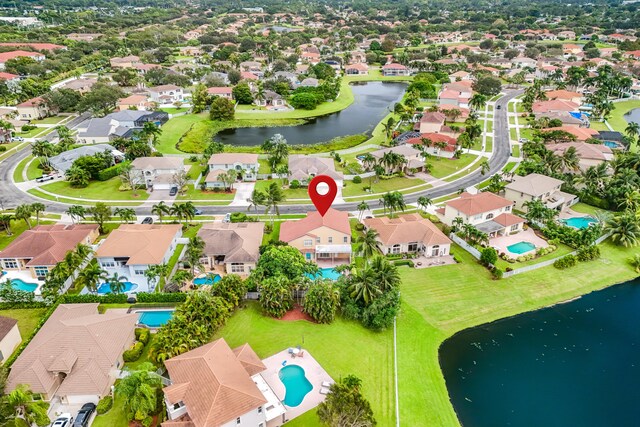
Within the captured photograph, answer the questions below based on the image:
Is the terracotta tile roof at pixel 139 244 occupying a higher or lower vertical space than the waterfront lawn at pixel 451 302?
higher

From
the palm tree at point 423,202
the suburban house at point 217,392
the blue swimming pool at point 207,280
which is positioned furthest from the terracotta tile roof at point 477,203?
the suburban house at point 217,392

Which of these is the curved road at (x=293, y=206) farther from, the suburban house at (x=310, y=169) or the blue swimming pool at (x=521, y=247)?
the blue swimming pool at (x=521, y=247)

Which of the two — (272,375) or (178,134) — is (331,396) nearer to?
(272,375)

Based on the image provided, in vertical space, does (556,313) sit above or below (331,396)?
below

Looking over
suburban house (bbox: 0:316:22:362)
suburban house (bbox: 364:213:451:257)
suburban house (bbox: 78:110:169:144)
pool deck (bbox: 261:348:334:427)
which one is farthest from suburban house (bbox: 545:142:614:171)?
suburban house (bbox: 78:110:169:144)

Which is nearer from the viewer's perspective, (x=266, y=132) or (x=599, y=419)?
(x=599, y=419)

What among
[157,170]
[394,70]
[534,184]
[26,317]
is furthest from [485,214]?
[394,70]

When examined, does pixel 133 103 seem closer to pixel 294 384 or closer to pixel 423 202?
pixel 423 202

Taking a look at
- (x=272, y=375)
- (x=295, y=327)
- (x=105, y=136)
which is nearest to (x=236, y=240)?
(x=295, y=327)
